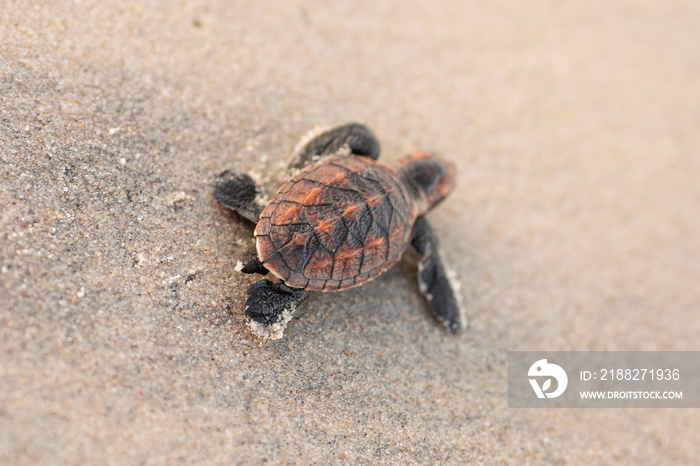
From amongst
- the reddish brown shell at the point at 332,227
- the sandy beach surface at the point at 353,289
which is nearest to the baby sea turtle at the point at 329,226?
the reddish brown shell at the point at 332,227

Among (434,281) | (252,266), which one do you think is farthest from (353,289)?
(252,266)

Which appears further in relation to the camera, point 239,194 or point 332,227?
point 239,194

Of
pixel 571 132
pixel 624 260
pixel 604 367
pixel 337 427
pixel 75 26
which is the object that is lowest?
pixel 604 367

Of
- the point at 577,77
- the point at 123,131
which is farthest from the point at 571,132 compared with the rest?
the point at 123,131

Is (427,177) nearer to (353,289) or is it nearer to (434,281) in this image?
(434,281)

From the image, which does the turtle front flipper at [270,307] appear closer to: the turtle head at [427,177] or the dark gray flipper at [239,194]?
the dark gray flipper at [239,194]

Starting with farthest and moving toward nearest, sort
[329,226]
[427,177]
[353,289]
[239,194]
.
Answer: [427,177] → [353,289] → [239,194] → [329,226]

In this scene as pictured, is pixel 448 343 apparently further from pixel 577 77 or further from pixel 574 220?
pixel 577 77

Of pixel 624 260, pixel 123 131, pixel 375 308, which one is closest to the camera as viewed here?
pixel 123 131
